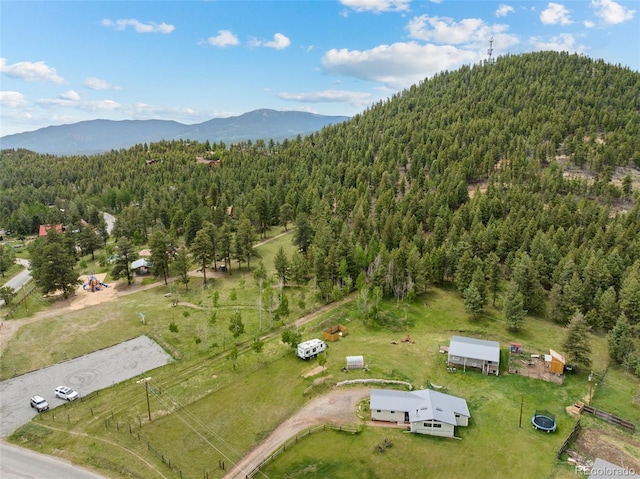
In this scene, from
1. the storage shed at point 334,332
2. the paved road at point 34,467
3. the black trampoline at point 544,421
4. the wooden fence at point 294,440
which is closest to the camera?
the paved road at point 34,467

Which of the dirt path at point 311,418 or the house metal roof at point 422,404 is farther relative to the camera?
the house metal roof at point 422,404

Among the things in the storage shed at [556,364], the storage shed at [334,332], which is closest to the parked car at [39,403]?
the storage shed at [334,332]

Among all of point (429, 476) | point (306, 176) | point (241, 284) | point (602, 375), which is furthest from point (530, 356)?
point (306, 176)

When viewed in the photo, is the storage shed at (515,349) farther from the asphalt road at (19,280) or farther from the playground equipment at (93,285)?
the asphalt road at (19,280)

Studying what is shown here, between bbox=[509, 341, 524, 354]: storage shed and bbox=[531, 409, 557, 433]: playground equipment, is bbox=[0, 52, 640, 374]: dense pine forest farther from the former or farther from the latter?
bbox=[531, 409, 557, 433]: playground equipment

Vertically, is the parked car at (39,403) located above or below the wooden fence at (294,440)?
above

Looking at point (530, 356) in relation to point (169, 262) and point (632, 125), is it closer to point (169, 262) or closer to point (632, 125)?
point (169, 262)
